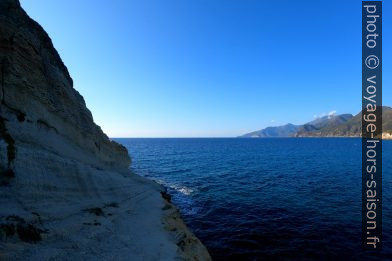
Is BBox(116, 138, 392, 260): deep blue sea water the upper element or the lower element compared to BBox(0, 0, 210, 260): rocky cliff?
lower

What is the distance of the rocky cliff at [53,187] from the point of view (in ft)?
30.3

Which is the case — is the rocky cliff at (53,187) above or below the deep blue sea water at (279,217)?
above

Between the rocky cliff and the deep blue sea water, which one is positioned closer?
the rocky cliff

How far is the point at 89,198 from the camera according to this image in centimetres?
1316

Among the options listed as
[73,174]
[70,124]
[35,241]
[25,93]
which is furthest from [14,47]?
[35,241]

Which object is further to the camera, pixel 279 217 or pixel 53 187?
pixel 279 217

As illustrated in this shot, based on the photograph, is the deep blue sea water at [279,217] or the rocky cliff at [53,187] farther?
the deep blue sea water at [279,217]

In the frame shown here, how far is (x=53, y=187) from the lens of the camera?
1141cm

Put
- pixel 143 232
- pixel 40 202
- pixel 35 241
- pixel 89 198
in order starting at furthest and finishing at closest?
pixel 89 198
pixel 143 232
pixel 40 202
pixel 35 241

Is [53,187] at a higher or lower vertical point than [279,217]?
higher

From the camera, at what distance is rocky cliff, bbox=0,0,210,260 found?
9250mm

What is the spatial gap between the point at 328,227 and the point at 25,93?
26745mm

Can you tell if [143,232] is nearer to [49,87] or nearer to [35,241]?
[35,241]

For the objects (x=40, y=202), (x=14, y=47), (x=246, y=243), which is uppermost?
(x=14, y=47)
